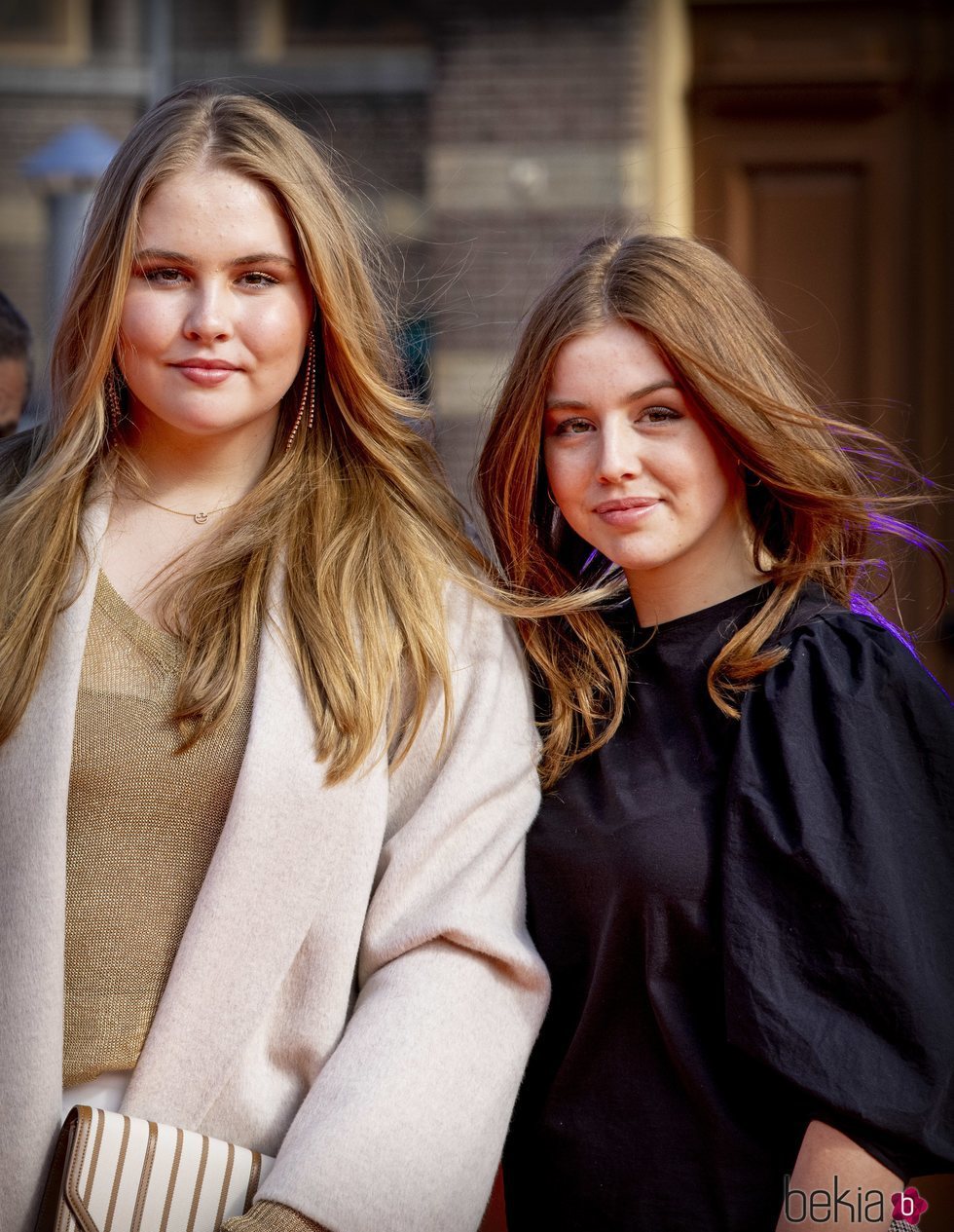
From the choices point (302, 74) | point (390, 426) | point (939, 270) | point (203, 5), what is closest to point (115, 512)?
point (390, 426)

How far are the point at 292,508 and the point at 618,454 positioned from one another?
483mm

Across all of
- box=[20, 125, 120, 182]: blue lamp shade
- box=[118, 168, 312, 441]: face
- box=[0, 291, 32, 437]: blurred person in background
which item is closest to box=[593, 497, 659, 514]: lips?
box=[118, 168, 312, 441]: face

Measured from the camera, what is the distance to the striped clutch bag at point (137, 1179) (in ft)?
5.49

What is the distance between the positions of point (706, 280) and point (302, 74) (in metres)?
5.50

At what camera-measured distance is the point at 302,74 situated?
6938 mm

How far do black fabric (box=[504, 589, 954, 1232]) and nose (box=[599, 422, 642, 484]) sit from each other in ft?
0.80

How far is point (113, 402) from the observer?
7.03 ft

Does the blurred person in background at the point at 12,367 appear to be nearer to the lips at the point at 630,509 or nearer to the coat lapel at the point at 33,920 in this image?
the coat lapel at the point at 33,920

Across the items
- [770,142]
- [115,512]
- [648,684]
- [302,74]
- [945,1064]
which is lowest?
[945,1064]

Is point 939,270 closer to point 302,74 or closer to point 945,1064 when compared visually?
point 302,74

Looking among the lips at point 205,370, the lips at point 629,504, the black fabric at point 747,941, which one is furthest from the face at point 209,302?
the black fabric at point 747,941

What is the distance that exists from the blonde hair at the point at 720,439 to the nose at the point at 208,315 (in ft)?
1.37

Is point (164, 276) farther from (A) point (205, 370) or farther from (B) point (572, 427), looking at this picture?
(B) point (572, 427)

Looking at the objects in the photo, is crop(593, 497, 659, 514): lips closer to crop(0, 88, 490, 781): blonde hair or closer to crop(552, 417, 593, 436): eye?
crop(552, 417, 593, 436): eye
